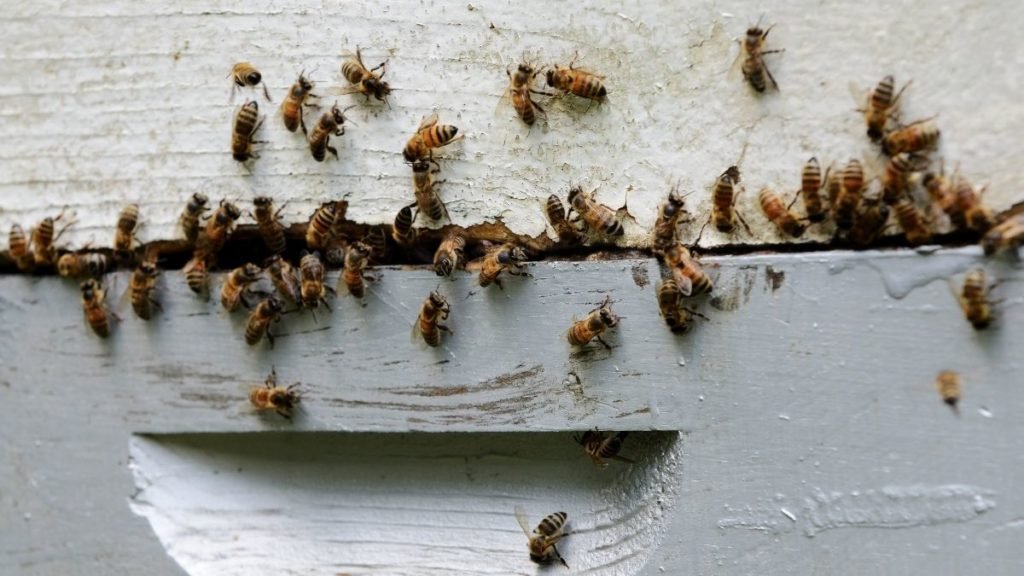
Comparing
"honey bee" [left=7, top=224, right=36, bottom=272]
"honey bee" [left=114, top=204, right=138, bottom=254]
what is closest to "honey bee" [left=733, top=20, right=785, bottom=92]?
"honey bee" [left=114, top=204, right=138, bottom=254]

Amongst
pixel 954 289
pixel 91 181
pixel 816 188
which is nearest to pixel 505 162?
pixel 816 188

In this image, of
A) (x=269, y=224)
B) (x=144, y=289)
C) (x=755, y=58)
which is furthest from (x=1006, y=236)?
(x=144, y=289)

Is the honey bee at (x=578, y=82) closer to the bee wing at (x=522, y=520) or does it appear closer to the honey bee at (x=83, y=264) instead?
the bee wing at (x=522, y=520)

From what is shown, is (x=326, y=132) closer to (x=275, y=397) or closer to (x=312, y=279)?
(x=312, y=279)

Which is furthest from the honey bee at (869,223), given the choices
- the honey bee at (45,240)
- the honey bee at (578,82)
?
the honey bee at (45,240)

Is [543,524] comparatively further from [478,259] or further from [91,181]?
[91,181]

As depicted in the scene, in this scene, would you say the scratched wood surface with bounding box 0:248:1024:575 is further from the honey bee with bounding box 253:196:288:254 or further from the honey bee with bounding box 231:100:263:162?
the honey bee with bounding box 231:100:263:162
